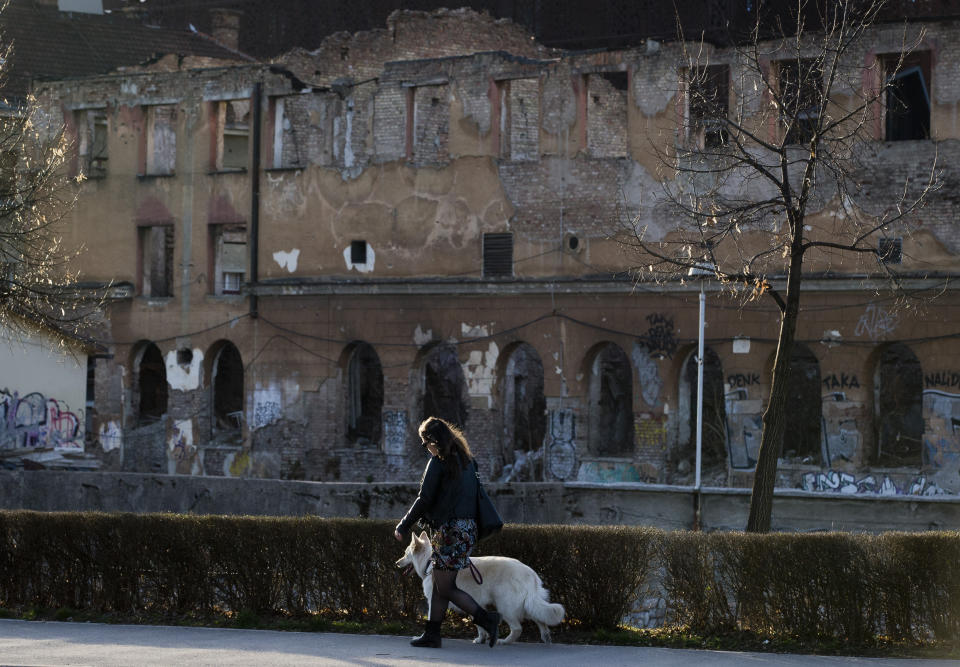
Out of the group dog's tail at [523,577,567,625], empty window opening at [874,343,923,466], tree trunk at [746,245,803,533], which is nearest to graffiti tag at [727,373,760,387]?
empty window opening at [874,343,923,466]

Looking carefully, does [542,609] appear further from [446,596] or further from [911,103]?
[911,103]

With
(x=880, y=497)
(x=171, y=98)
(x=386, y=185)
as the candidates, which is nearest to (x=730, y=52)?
(x=386, y=185)

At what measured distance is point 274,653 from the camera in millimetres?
10367

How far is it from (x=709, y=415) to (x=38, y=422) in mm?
16114

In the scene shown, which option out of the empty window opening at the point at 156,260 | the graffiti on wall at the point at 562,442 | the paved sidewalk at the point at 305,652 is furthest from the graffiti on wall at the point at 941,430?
the empty window opening at the point at 156,260

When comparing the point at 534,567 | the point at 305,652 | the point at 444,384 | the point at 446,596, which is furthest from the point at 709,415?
the point at 305,652

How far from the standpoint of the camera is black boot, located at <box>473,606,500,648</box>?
10336 mm

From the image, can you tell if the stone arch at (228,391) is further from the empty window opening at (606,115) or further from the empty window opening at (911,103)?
the empty window opening at (911,103)

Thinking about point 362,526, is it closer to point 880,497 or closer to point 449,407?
point 880,497

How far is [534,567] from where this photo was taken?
11391mm

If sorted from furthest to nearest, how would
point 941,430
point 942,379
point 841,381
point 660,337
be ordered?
point 660,337, point 841,381, point 942,379, point 941,430

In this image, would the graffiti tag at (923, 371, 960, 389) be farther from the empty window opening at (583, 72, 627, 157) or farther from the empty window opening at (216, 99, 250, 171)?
the empty window opening at (216, 99, 250, 171)

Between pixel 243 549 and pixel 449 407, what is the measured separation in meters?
27.6

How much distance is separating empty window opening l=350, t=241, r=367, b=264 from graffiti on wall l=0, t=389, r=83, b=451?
8.31 metres
